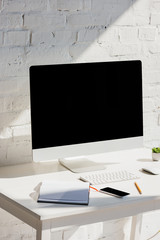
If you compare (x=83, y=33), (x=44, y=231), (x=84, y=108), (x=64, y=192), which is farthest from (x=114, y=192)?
(x=83, y=33)

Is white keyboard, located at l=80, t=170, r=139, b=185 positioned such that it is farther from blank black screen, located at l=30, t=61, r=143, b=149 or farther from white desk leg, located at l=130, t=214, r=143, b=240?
white desk leg, located at l=130, t=214, r=143, b=240

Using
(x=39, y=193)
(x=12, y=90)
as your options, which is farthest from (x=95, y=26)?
(x=39, y=193)

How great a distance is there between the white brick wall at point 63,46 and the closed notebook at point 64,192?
52 centimetres

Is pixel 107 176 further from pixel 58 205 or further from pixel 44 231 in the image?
pixel 44 231

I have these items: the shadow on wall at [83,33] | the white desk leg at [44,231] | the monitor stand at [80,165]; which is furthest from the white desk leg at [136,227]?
the white desk leg at [44,231]

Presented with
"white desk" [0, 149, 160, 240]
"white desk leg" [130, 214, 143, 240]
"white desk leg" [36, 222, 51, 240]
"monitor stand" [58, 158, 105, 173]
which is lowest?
"white desk leg" [130, 214, 143, 240]

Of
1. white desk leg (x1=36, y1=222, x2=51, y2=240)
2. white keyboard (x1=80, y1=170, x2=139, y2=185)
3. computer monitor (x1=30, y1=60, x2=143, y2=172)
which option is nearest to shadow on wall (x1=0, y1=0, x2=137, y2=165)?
computer monitor (x1=30, y1=60, x2=143, y2=172)

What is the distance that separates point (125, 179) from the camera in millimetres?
2271

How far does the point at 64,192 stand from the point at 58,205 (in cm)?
10

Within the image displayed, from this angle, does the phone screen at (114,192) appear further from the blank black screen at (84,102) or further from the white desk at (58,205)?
the blank black screen at (84,102)

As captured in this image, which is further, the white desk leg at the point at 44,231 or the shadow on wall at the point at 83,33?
the shadow on wall at the point at 83,33

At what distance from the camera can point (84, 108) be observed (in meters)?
2.38

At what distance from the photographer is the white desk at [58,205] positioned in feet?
6.15

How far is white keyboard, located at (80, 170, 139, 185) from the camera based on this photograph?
2.23 metres
